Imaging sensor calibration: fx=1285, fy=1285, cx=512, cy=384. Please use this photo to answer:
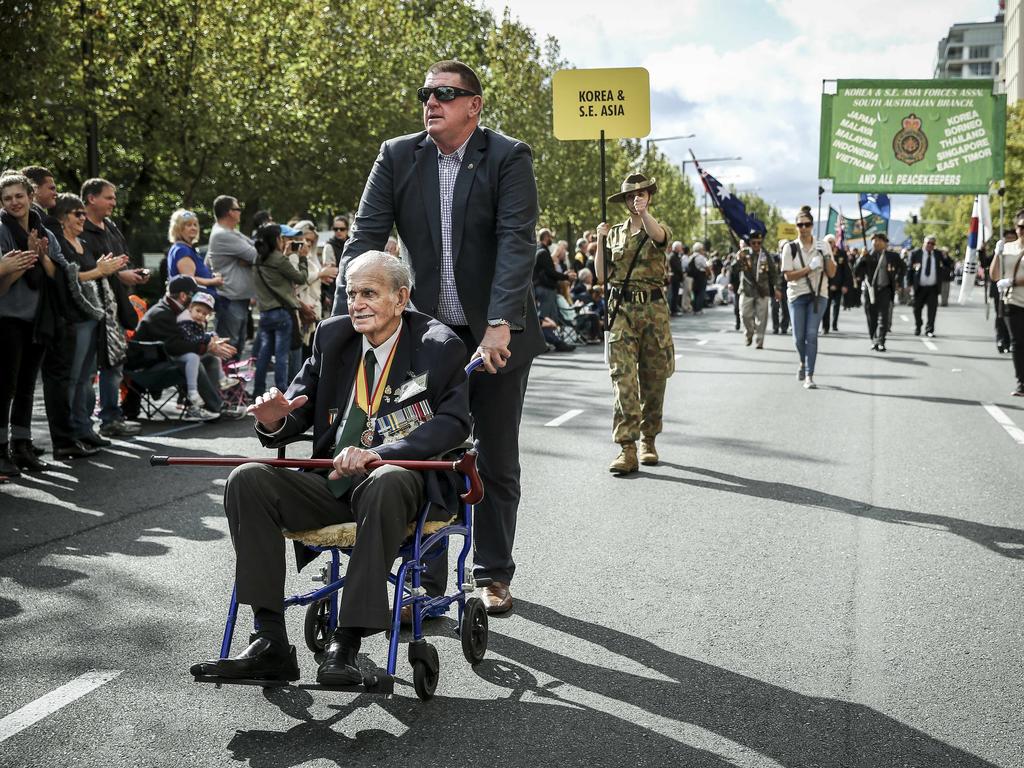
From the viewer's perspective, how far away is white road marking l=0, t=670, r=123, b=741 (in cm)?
389

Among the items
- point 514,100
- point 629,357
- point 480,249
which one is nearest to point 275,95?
point 514,100

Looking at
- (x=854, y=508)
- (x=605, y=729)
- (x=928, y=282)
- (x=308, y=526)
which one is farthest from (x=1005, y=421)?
(x=928, y=282)

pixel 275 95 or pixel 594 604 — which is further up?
pixel 275 95

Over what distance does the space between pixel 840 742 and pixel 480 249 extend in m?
2.30

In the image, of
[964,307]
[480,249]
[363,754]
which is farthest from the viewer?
[964,307]

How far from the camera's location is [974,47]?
16362cm

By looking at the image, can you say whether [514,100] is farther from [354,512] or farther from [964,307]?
[354,512]

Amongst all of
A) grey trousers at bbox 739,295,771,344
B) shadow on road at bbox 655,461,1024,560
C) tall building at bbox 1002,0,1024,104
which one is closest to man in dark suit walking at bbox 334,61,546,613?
shadow on road at bbox 655,461,1024,560

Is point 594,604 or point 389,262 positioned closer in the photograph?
point 389,262

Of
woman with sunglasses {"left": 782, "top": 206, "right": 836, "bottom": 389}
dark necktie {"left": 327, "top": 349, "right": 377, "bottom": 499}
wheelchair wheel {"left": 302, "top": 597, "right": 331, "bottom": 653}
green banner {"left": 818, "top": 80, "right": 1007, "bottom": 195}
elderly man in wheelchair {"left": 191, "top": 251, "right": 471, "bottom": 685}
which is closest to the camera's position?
elderly man in wheelchair {"left": 191, "top": 251, "right": 471, "bottom": 685}

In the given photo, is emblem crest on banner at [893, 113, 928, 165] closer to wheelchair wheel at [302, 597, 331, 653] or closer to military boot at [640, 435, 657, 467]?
military boot at [640, 435, 657, 467]

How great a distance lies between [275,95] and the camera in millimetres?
27047

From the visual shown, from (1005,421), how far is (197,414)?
7364 millimetres

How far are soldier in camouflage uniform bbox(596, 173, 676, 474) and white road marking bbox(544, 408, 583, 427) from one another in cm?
245
